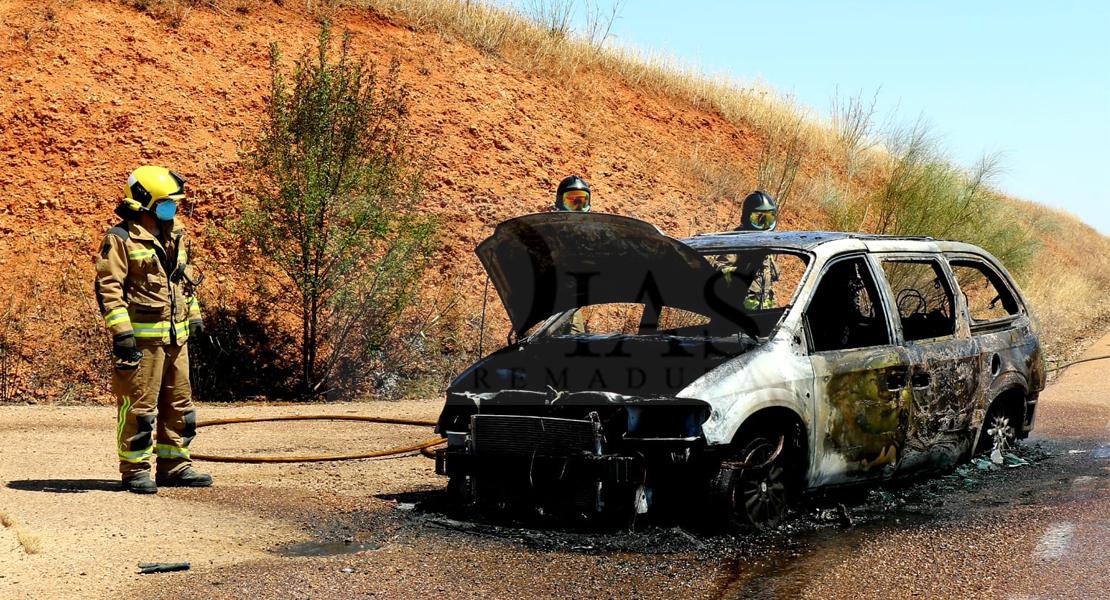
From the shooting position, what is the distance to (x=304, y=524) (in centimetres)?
625

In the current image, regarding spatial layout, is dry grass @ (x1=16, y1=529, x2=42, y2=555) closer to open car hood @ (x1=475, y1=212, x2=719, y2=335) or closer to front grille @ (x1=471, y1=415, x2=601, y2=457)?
front grille @ (x1=471, y1=415, x2=601, y2=457)

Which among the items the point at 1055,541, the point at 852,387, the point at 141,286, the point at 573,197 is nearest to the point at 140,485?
the point at 141,286

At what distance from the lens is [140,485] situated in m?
7.06

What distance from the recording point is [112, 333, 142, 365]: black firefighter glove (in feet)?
22.5

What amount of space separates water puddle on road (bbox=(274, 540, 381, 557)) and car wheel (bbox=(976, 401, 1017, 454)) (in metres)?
4.47

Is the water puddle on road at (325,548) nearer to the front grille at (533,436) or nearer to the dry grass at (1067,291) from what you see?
the front grille at (533,436)

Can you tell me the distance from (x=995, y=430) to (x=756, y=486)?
278 cm

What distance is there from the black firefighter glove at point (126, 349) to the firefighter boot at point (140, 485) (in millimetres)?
795

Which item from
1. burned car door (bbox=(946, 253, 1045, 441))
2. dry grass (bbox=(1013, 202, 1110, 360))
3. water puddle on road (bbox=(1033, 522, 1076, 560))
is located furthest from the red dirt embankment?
water puddle on road (bbox=(1033, 522, 1076, 560))

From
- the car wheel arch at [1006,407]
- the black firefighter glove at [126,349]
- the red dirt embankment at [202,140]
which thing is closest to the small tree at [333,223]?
the red dirt embankment at [202,140]

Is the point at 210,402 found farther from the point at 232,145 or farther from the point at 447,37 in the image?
the point at 447,37

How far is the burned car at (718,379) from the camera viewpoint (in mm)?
5578

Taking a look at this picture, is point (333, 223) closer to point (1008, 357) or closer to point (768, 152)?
point (1008, 357)

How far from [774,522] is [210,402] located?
9539mm
